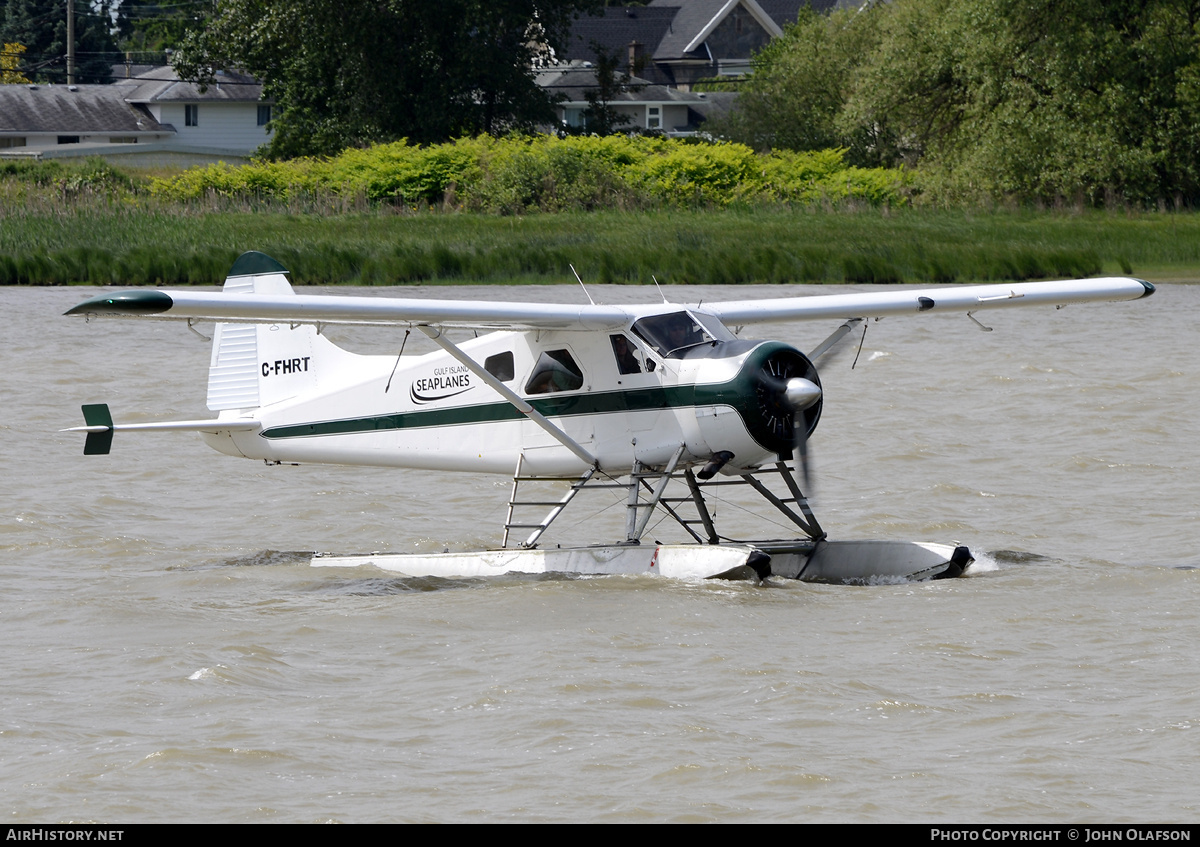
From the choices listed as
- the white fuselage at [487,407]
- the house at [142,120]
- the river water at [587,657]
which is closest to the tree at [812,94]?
the house at [142,120]

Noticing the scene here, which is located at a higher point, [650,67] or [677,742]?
[650,67]

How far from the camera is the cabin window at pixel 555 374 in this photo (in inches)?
388

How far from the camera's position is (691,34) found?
3206 inches

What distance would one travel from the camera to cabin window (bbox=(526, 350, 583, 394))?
9844 mm

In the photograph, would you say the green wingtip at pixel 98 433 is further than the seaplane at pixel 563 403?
Yes

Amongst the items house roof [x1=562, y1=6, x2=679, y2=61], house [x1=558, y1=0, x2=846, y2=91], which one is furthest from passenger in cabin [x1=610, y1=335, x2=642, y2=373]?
house roof [x1=562, y1=6, x2=679, y2=61]

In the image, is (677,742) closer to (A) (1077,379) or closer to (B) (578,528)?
(B) (578,528)

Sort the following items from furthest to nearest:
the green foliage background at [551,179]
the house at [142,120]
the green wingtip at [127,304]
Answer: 1. the house at [142,120]
2. the green foliage background at [551,179]
3. the green wingtip at [127,304]

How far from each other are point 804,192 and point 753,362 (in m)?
30.9

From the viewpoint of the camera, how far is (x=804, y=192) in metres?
39.1

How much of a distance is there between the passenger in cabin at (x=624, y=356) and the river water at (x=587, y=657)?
1.31 metres

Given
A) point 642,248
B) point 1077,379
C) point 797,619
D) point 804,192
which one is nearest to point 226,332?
point 797,619

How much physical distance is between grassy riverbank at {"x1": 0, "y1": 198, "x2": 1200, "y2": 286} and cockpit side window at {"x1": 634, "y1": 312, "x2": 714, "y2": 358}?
16835 millimetres

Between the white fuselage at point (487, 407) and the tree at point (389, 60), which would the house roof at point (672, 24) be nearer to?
the tree at point (389, 60)
